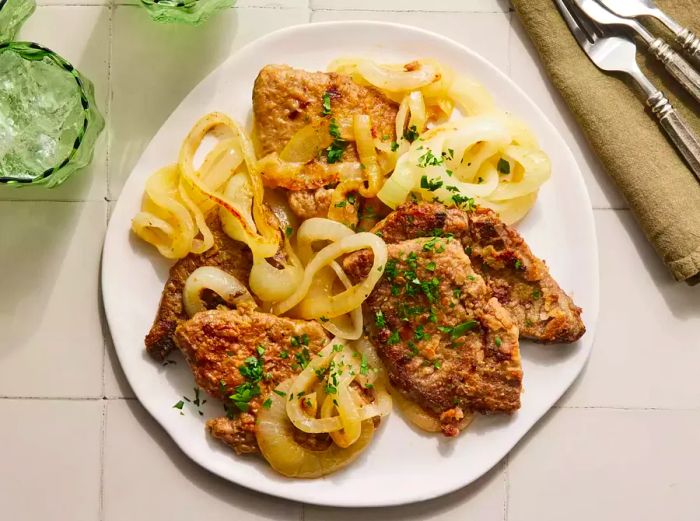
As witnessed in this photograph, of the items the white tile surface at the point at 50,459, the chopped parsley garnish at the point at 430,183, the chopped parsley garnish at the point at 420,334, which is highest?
the chopped parsley garnish at the point at 430,183

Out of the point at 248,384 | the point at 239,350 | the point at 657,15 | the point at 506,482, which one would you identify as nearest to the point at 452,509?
the point at 506,482

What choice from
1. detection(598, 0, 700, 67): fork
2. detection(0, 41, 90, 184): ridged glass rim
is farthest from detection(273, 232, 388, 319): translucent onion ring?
detection(598, 0, 700, 67): fork

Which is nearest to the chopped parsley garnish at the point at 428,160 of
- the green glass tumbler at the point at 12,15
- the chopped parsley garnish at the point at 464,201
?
the chopped parsley garnish at the point at 464,201

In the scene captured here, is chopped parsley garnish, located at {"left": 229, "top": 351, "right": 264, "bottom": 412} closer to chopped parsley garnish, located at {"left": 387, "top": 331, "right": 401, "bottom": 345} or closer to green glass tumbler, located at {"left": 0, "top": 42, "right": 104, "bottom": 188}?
chopped parsley garnish, located at {"left": 387, "top": 331, "right": 401, "bottom": 345}

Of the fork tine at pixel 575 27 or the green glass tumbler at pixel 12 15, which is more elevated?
the fork tine at pixel 575 27

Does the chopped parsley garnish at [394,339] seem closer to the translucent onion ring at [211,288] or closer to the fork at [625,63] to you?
the translucent onion ring at [211,288]

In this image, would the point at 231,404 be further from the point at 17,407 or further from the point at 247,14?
the point at 247,14
